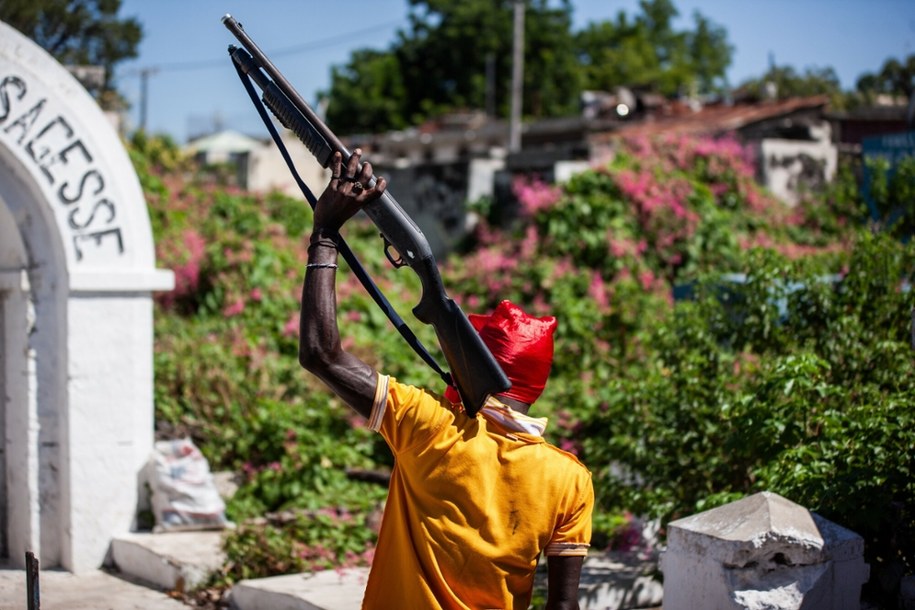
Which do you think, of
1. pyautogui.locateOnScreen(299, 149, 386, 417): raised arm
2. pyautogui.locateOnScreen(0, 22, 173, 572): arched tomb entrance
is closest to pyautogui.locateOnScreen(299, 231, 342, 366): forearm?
pyautogui.locateOnScreen(299, 149, 386, 417): raised arm

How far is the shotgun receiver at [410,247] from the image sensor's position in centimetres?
292

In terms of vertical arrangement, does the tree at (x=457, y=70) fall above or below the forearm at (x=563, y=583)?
above

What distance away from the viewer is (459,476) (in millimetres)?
2967

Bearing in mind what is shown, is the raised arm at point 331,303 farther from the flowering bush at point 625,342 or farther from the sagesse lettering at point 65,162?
the sagesse lettering at point 65,162

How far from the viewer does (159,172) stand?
13.8 meters

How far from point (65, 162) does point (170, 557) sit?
249cm

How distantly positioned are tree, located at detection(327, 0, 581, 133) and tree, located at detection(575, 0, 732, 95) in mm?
2555

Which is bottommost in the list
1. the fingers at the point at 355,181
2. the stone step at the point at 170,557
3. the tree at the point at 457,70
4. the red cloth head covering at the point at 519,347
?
the stone step at the point at 170,557

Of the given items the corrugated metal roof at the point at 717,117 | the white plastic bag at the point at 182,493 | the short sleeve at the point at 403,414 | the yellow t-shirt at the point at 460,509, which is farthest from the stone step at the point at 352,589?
the corrugated metal roof at the point at 717,117

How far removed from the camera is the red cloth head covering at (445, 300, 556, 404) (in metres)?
3.09

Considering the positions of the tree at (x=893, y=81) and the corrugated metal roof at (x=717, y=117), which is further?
the tree at (x=893, y=81)

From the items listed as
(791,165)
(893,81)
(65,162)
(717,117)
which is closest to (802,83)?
(893,81)

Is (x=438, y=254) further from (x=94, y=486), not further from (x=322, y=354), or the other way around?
(x=322, y=354)

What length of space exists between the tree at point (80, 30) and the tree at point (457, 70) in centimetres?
2630
